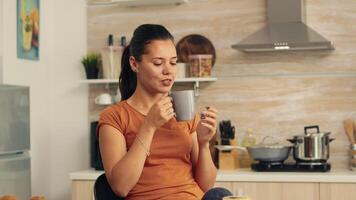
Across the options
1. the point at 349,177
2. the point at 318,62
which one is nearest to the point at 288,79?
the point at 318,62

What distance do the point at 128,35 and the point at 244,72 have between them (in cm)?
84

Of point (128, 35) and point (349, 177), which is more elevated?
point (128, 35)

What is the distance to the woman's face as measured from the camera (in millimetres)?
2242

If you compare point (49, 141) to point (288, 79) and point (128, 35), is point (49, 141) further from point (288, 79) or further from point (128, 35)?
point (288, 79)

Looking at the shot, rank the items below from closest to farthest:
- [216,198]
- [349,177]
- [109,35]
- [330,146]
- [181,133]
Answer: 1. [216,198]
2. [181,133]
3. [349,177]
4. [330,146]
5. [109,35]

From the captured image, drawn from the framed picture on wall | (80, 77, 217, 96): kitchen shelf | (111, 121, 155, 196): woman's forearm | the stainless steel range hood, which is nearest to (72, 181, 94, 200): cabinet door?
(80, 77, 217, 96): kitchen shelf

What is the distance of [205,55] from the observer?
13.9ft

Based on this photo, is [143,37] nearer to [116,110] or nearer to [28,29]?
[116,110]

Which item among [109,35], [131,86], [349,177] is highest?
[109,35]

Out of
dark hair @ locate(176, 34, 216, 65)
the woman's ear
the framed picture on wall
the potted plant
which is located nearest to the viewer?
the woman's ear

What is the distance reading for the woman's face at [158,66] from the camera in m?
2.24

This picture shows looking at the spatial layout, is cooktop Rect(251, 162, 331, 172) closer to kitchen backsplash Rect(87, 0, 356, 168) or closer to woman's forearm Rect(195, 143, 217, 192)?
kitchen backsplash Rect(87, 0, 356, 168)

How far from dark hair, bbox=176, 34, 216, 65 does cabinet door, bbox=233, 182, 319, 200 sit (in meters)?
0.93

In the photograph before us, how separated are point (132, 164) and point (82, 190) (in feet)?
6.61
